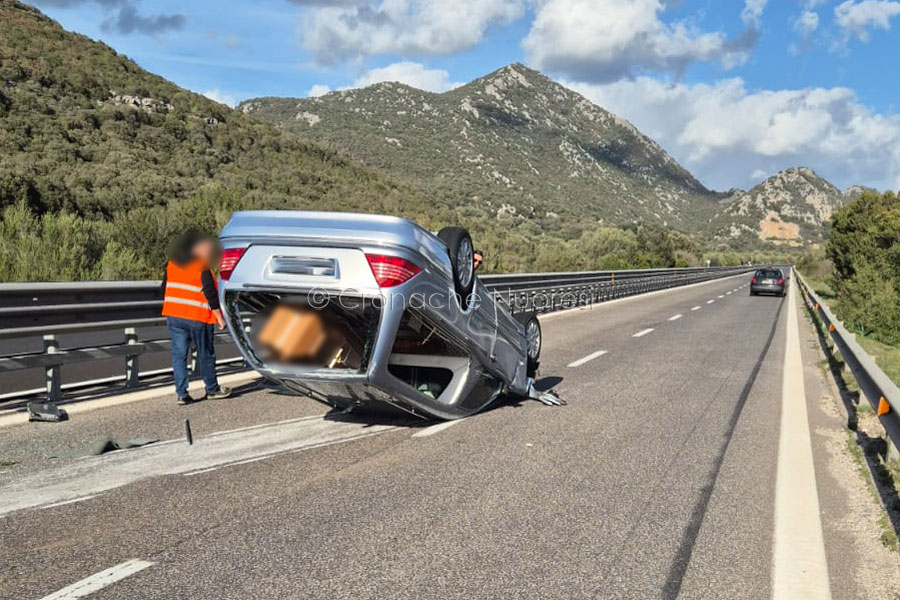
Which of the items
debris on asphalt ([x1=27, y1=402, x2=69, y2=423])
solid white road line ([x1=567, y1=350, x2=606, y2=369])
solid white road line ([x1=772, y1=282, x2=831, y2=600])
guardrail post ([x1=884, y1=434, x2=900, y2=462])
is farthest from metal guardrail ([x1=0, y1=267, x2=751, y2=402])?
guardrail post ([x1=884, y1=434, x2=900, y2=462])

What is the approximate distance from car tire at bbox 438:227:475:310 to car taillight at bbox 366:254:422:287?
895 mm

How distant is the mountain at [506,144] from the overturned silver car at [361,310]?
70086 mm

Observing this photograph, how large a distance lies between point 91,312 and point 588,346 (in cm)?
841

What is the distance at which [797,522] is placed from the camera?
466 centimetres

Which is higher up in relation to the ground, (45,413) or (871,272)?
(871,272)

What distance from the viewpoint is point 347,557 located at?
384 centimetres

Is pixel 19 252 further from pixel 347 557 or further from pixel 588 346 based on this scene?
pixel 347 557

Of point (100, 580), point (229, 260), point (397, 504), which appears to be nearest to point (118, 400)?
point (229, 260)

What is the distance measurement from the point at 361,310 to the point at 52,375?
3588mm

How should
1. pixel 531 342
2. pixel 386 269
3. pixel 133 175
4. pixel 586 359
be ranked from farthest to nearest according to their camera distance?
pixel 133 175 < pixel 586 359 < pixel 531 342 < pixel 386 269

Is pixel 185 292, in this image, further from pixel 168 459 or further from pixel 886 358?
pixel 886 358

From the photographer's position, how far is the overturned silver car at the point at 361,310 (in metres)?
5.43

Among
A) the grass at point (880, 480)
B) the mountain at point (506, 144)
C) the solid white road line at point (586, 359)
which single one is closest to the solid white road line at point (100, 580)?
the grass at point (880, 480)

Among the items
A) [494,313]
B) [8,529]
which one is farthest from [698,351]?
[8,529]
